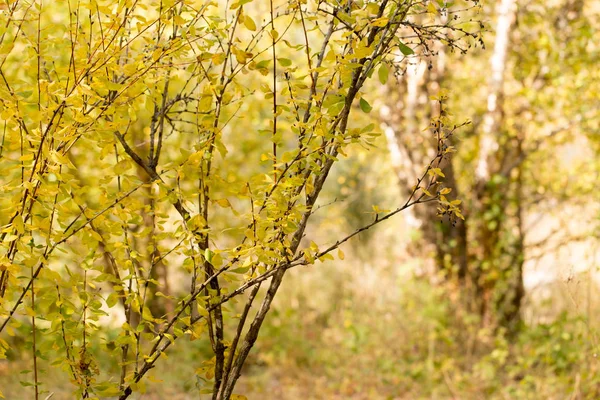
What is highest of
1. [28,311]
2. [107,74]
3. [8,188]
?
[107,74]

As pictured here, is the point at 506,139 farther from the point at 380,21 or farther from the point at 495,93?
the point at 380,21

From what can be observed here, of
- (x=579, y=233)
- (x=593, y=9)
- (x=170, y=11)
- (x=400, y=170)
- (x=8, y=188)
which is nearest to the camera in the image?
(x=8, y=188)

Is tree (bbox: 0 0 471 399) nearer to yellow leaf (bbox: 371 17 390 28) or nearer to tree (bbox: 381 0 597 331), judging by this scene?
yellow leaf (bbox: 371 17 390 28)

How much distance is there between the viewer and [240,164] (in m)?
7.26

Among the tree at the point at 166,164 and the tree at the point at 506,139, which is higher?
the tree at the point at 506,139

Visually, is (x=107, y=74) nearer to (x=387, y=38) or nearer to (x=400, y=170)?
(x=387, y=38)

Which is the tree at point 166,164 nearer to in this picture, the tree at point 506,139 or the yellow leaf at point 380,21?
the yellow leaf at point 380,21

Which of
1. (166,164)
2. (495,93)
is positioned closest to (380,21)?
(166,164)

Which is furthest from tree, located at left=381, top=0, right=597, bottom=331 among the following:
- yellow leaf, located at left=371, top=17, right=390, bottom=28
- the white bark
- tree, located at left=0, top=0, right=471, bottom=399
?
yellow leaf, located at left=371, top=17, right=390, bottom=28

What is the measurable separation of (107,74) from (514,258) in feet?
15.5

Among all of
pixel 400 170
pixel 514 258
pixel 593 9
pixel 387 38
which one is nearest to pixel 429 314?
pixel 514 258

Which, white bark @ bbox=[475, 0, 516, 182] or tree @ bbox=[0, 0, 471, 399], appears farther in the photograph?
white bark @ bbox=[475, 0, 516, 182]

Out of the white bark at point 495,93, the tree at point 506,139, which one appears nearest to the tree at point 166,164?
the tree at point 506,139

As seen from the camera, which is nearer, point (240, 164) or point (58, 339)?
point (58, 339)
